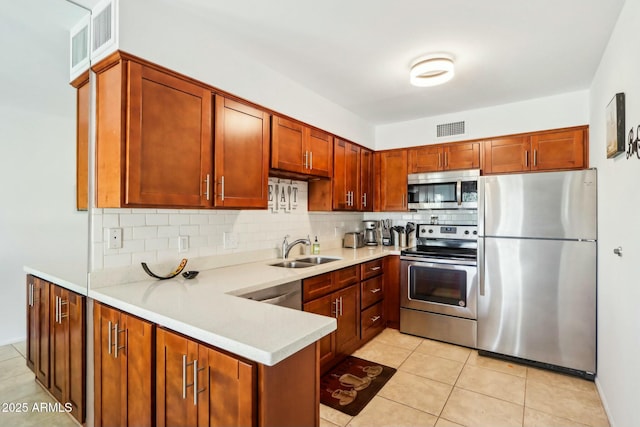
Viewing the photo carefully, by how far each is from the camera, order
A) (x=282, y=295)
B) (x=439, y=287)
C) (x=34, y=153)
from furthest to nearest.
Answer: (x=439, y=287), (x=282, y=295), (x=34, y=153)

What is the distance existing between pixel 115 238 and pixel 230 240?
2.86 feet

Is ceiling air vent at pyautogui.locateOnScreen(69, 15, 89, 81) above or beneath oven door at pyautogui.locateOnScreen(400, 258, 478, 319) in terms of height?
above

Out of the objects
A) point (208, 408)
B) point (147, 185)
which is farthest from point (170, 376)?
point (147, 185)

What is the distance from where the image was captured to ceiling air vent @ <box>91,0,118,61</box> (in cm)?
171

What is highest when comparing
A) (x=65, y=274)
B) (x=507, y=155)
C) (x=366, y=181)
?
(x=507, y=155)

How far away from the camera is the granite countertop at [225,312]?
3.66 ft

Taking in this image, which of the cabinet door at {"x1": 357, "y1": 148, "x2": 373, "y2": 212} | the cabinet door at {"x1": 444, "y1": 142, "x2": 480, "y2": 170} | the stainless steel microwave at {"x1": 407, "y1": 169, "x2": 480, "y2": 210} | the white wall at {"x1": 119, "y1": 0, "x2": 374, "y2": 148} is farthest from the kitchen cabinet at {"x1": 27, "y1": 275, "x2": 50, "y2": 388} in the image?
→ the cabinet door at {"x1": 444, "y1": 142, "x2": 480, "y2": 170}

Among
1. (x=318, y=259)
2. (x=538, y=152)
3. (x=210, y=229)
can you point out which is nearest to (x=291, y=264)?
(x=318, y=259)

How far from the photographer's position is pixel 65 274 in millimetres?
1913

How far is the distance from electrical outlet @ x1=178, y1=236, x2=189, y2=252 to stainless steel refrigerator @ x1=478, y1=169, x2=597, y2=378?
8.63ft

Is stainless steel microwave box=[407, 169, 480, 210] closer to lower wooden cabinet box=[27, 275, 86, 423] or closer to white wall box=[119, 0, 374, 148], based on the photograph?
white wall box=[119, 0, 374, 148]

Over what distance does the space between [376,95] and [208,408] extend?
9.91 ft

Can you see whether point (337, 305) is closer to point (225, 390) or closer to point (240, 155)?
point (240, 155)

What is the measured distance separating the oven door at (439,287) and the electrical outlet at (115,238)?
269 centimetres
